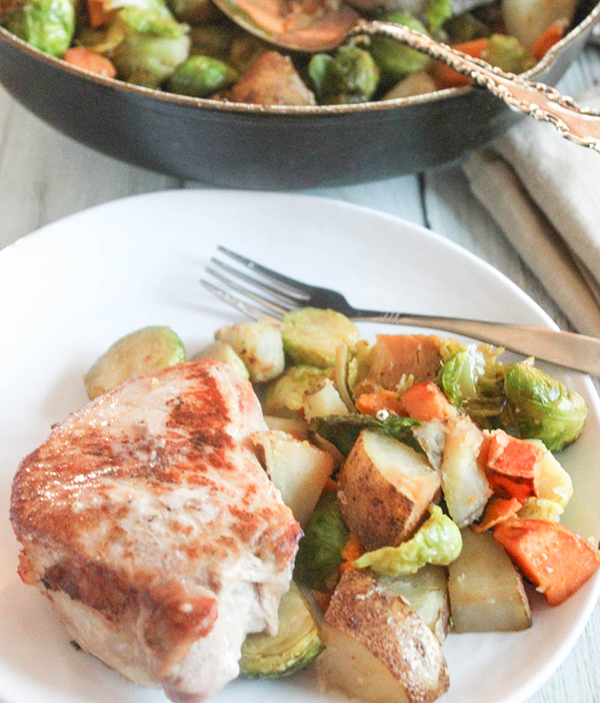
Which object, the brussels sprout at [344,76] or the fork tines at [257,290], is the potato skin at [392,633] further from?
the brussels sprout at [344,76]

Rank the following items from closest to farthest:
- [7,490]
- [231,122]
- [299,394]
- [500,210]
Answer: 1. [7,490]
2. [299,394]
3. [231,122]
4. [500,210]

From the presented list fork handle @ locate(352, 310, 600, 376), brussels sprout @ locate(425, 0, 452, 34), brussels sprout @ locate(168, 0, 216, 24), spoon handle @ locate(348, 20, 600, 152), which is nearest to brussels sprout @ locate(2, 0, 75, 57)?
brussels sprout @ locate(168, 0, 216, 24)

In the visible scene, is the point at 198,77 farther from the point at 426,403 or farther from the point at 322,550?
the point at 322,550

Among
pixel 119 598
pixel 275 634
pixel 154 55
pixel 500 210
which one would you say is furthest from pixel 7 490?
pixel 500 210

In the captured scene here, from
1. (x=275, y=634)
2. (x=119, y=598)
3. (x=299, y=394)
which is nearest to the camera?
(x=119, y=598)

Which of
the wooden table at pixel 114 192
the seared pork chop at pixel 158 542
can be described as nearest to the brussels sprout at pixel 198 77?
the wooden table at pixel 114 192

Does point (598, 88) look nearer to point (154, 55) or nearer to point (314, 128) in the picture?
point (314, 128)

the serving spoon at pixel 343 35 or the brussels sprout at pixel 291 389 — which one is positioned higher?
the serving spoon at pixel 343 35
